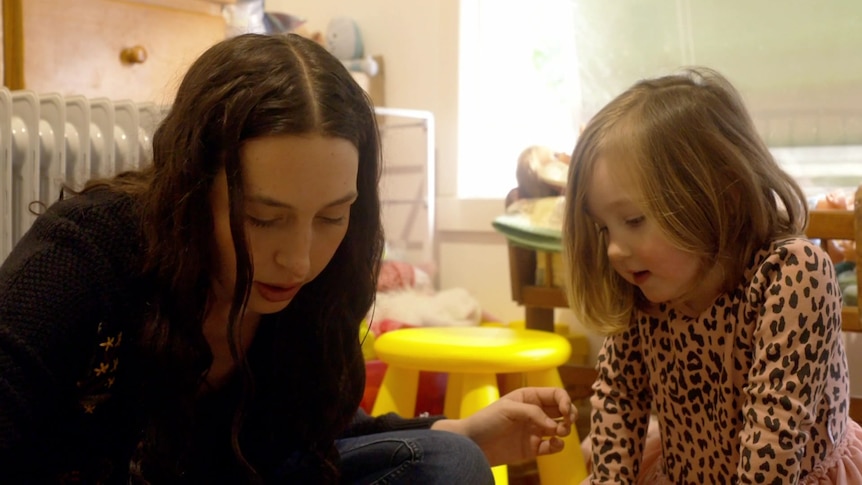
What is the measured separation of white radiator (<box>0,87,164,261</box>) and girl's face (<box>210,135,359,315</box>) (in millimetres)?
572

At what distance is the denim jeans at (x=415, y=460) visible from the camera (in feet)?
2.85

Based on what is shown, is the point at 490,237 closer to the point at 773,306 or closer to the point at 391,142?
the point at 391,142

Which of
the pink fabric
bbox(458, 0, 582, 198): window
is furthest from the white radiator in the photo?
the pink fabric

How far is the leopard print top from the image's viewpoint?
84 cm

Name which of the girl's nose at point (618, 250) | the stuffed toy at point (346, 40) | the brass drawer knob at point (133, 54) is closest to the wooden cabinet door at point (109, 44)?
the brass drawer knob at point (133, 54)

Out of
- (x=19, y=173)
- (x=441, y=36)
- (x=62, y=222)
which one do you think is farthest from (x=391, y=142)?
(x=62, y=222)

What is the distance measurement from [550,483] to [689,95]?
591mm

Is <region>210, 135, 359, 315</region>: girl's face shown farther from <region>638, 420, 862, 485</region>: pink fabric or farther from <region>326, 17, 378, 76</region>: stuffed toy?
<region>326, 17, 378, 76</region>: stuffed toy

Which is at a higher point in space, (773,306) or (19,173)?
(19,173)

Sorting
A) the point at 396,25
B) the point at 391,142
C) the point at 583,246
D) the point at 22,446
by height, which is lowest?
the point at 22,446

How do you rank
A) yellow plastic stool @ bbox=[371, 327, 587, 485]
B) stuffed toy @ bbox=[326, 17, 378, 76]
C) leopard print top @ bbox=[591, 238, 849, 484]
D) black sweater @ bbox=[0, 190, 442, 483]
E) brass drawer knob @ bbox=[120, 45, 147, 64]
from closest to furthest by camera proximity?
1. black sweater @ bbox=[0, 190, 442, 483]
2. leopard print top @ bbox=[591, 238, 849, 484]
3. yellow plastic stool @ bbox=[371, 327, 587, 485]
4. brass drawer knob @ bbox=[120, 45, 147, 64]
5. stuffed toy @ bbox=[326, 17, 378, 76]

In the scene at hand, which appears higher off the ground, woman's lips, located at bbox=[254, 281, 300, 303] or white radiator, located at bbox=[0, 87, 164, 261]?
white radiator, located at bbox=[0, 87, 164, 261]

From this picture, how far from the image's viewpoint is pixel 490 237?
200 cm

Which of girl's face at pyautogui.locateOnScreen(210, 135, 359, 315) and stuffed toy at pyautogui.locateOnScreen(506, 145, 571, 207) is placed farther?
stuffed toy at pyautogui.locateOnScreen(506, 145, 571, 207)
